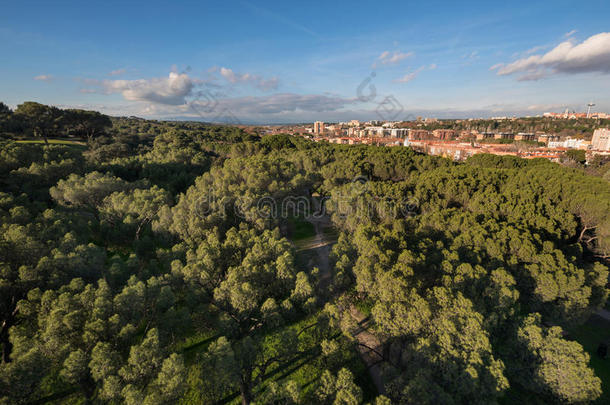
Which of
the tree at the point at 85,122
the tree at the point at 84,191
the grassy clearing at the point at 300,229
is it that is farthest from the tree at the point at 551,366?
the tree at the point at 85,122

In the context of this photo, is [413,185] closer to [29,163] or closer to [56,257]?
[56,257]

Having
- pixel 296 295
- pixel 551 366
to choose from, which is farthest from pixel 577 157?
pixel 296 295

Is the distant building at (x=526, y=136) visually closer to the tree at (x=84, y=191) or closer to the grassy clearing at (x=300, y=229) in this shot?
the grassy clearing at (x=300, y=229)

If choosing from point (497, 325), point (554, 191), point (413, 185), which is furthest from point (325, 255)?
point (554, 191)

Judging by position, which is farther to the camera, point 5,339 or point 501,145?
point 501,145

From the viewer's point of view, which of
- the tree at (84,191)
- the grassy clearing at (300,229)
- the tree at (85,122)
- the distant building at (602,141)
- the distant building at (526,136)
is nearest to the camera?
Result: the tree at (84,191)

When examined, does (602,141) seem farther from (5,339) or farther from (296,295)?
(5,339)

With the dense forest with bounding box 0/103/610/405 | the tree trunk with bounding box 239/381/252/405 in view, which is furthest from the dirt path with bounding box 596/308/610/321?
the tree trunk with bounding box 239/381/252/405
